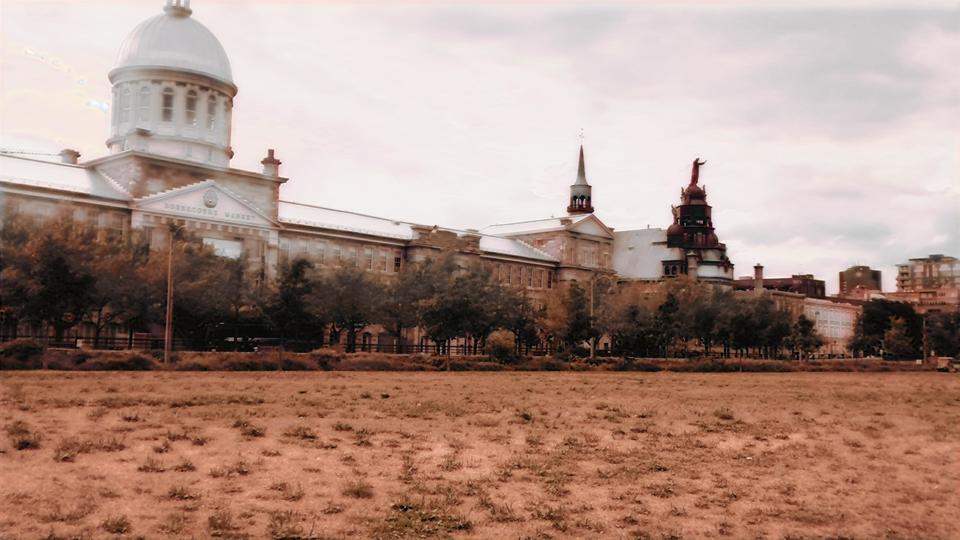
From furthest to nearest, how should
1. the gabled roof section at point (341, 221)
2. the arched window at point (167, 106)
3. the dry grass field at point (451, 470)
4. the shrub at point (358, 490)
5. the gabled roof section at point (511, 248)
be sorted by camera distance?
the gabled roof section at point (511, 248), the gabled roof section at point (341, 221), the arched window at point (167, 106), the shrub at point (358, 490), the dry grass field at point (451, 470)

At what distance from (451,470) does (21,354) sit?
30511 millimetres

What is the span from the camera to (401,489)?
1312cm

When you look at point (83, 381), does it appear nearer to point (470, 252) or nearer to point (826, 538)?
point (826, 538)

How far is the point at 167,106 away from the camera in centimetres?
6769

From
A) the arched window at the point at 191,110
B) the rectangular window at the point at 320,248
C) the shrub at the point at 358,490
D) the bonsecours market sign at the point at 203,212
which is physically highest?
the arched window at the point at 191,110

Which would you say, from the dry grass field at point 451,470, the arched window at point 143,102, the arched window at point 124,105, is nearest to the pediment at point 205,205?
the arched window at point 143,102

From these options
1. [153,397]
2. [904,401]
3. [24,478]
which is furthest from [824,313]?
[24,478]

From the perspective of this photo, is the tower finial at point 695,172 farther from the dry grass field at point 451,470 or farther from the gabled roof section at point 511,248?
the dry grass field at point 451,470

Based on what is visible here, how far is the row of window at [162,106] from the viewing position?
6719 cm

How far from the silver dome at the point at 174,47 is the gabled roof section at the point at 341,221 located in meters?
12.9

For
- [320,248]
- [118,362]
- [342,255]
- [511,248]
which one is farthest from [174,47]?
[511,248]

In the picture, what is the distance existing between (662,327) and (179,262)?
136 ft

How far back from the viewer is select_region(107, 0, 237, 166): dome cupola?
67.1 metres

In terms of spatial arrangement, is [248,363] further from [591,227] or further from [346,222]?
[591,227]
